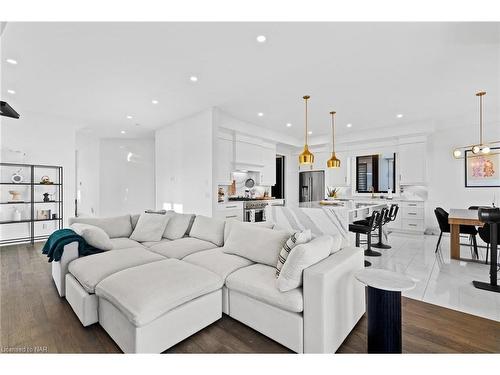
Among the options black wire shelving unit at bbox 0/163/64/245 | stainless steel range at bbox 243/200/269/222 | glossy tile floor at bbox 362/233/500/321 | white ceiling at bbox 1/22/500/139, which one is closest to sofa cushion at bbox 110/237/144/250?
white ceiling at bbox 1/22/500/139

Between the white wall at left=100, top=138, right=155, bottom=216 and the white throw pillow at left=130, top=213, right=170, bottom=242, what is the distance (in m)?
4.62

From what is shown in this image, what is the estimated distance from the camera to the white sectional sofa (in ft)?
5.35

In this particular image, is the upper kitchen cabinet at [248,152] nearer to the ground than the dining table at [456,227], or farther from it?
farther from it

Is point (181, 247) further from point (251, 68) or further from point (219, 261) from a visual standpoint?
point (251, 68)

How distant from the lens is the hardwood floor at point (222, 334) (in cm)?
176

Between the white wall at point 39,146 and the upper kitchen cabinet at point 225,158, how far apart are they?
3.55 meters

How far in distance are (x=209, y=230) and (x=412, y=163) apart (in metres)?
5.69

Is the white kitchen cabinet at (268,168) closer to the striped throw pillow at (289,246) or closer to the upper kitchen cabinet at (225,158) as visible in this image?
the upper kitchen cabinet at (225,158)

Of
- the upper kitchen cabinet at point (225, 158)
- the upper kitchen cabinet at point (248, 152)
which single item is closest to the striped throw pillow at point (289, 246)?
the upper kitchen cabinet at point (225, 158)

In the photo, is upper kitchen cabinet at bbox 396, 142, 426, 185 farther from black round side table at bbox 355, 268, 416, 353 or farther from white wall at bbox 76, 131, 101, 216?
white wall at bbox 76, 131, 101, 216

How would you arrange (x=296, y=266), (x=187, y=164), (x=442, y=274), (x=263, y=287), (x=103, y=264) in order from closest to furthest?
(x=296, y=266)
(x=263, y=287)
(x=103, y=264)
(x=442, y=274)
(x=187, y=164)

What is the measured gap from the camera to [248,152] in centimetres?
618

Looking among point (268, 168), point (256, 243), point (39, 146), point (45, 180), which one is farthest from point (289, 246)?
point (39, 146)
